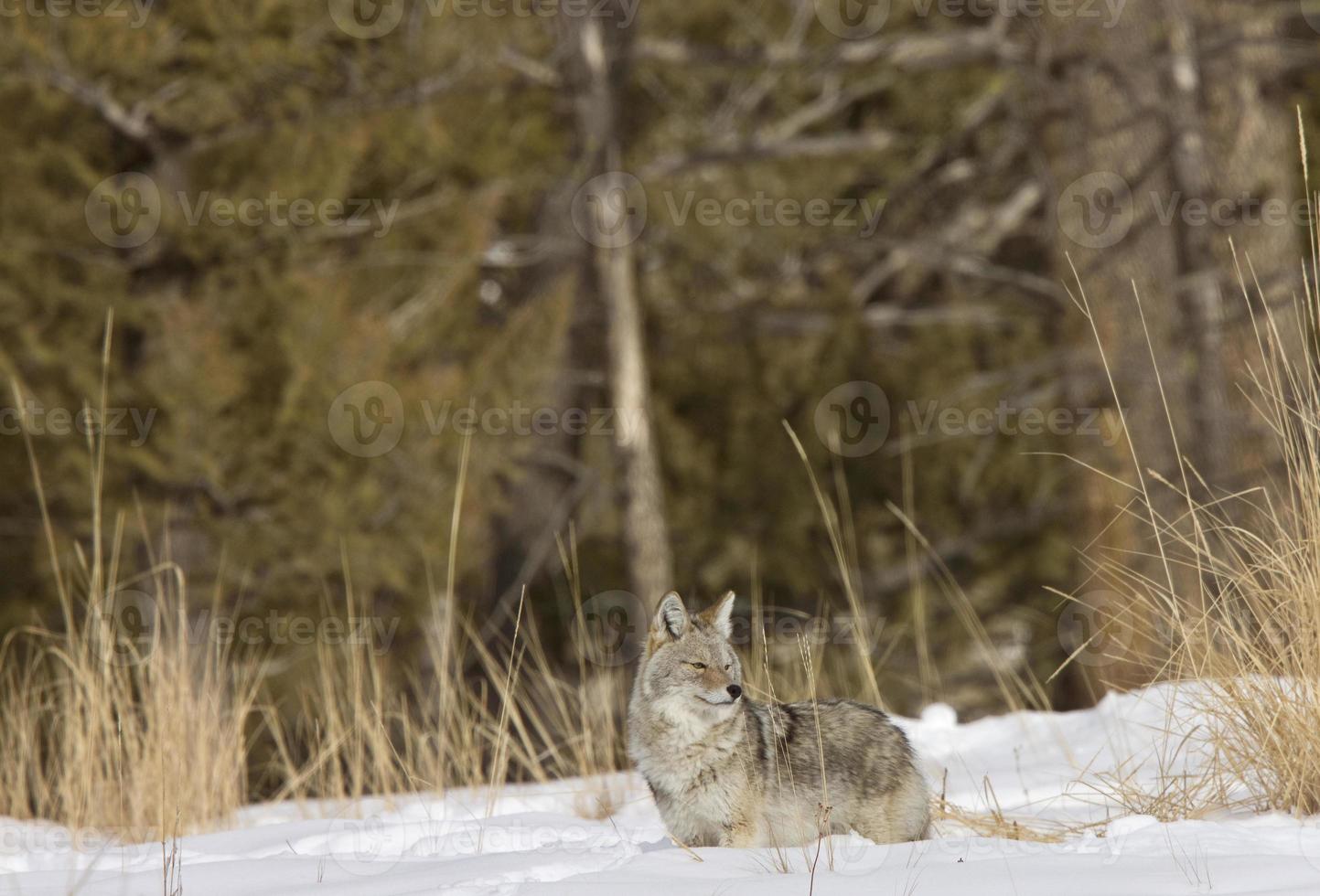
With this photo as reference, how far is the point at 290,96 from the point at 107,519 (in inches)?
141

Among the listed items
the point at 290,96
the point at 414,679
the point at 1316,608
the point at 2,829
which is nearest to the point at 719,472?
the point at 290,96

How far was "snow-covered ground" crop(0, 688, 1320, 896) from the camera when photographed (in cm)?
345

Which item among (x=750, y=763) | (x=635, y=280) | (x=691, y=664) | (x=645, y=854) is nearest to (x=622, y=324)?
(x=635, y=280)

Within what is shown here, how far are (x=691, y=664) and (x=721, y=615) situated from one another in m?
0.30

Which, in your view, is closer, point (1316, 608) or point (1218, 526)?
point (1316, 608)

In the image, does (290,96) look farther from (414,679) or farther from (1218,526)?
(1218,526)

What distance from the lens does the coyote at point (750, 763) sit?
4320 mm

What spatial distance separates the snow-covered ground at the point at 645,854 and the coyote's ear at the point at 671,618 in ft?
2.22

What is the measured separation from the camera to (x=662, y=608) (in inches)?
184

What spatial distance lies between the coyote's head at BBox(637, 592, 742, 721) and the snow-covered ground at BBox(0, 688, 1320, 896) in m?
0.45

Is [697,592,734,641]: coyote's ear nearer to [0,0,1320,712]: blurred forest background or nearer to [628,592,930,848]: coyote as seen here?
[628,592,930,848]: coyote

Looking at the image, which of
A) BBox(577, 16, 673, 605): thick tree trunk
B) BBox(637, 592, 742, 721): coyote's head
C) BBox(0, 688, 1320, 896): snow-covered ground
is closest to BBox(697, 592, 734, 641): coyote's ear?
BBox(637, 592, 742, 721): coyote's head

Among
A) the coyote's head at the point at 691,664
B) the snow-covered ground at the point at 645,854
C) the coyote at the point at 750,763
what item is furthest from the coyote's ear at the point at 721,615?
the snow-covered ground at the point at 645,854

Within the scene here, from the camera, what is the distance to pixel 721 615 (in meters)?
4.78
